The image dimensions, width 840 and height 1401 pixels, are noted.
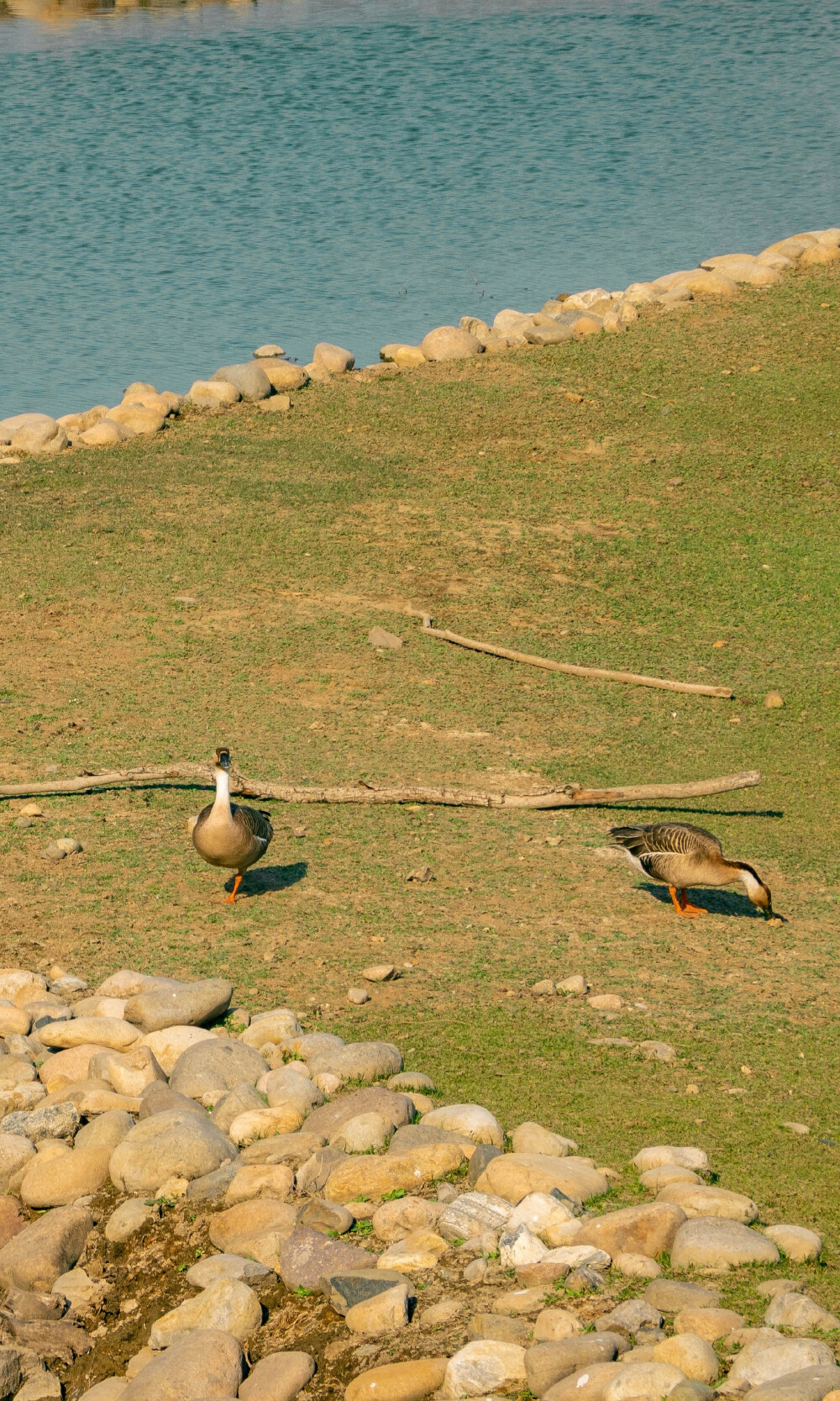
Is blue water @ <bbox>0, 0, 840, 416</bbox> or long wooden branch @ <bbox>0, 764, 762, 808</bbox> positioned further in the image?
blue water @ <bbox>0, 0, 840, 416</bbox>

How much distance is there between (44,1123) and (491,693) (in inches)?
259

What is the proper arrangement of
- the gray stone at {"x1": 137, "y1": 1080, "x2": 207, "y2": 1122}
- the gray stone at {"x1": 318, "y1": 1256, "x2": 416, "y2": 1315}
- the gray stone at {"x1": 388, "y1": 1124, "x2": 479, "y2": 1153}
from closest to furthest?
the gray stone at {"x1": 318, "y1": 1256, "x2": 416, "y2": 1315} < the gray stone at {"x1": 388, "y1": 1124, "x2": 479, "y2": 1153} < the gray stone at {"x1": 137, "y1": 1080, "x2": 207, "y2": 1122}

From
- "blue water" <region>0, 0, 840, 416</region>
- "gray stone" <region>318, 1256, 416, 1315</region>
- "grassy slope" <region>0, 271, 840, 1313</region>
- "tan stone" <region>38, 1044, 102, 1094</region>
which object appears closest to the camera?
"gray stone" <region>318, 1256, 416, 1315</region>

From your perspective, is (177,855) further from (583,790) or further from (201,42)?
(201,42)

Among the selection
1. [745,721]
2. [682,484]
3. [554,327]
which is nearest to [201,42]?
[554,327]

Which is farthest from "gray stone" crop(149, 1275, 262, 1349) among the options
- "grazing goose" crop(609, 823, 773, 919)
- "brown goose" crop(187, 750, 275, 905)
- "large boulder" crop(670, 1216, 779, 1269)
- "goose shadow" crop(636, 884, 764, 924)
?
"goose shadow" crop(636, 884, 764, 924)

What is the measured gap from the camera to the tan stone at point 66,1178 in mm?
6289

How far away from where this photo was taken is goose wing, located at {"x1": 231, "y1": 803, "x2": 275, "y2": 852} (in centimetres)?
862

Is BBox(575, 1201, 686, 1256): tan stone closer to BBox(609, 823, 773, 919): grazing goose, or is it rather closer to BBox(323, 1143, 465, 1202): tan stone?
BBox(323, 1143, 465, 1202): tan stone

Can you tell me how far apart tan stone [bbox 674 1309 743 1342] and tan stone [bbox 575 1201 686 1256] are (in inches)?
17.1

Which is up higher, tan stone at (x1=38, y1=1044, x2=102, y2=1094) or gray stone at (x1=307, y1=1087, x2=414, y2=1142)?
gray stone at (x1=307, y1=1087, x2=414, y2=1142)

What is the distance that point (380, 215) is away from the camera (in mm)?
30859

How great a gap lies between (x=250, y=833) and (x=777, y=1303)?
4.45m

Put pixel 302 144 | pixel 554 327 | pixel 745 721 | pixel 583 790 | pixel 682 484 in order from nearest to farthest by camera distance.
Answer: pixel 583 790 → pixel 745 721 → pixel 682 484 → pixel 554 327 → pixel 302 144
